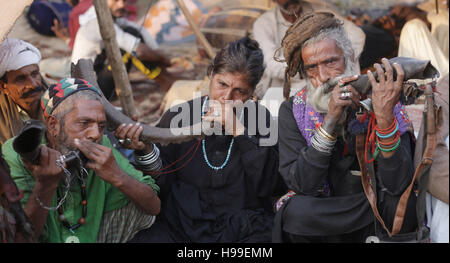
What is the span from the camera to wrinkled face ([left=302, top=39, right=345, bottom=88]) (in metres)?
3.32

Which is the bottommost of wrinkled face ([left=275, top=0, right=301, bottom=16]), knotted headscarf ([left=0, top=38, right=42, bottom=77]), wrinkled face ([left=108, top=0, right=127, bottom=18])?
knotted headscarf ([left=0, top=38, right=42, bottom=77])

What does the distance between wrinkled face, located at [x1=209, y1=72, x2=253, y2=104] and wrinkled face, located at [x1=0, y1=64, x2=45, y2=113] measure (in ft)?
3.71

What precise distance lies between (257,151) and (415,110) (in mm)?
1797

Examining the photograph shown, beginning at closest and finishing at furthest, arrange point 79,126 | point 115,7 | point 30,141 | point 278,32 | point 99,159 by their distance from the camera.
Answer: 1. point 30,141
2. point 99,159
3. point 79,126
4. point 278,32
5. point 115,7

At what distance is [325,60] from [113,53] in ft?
6.33

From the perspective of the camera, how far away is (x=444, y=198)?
121 inches

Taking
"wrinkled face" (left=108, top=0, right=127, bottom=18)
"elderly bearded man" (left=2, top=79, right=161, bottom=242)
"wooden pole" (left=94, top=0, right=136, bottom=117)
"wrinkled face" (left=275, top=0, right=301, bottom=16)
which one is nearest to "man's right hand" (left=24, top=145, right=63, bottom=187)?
"elderly bearded man" (left=2, top=79, right=161, bottom=242)

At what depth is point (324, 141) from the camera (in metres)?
3.05

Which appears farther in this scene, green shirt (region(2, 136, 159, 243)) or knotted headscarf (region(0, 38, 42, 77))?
knotted headscarf (region(0, 38, 42, 77))

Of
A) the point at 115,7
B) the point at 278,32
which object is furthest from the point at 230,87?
the point at 115,7

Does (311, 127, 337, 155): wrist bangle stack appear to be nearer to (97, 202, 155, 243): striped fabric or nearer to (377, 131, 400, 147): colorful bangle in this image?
(377, 131, 400, 147): colorful bangle

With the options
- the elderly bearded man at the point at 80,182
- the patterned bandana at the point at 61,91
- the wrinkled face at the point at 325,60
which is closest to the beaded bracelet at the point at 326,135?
the wrinkled face at the point at 325,60

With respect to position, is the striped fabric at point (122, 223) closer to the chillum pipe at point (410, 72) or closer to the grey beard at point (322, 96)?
the grey beard at point (322, 96)

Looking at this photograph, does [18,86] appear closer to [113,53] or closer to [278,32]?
[113,53]
